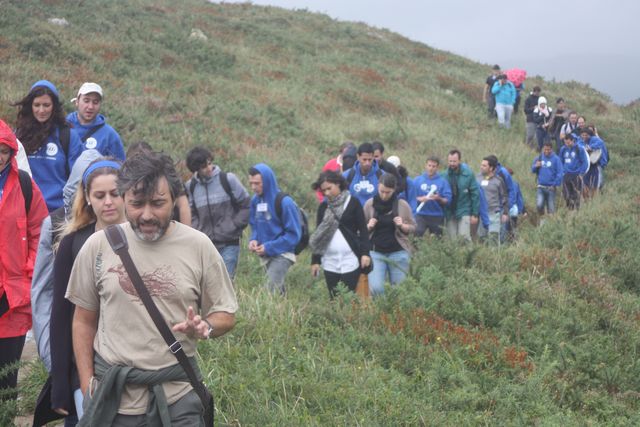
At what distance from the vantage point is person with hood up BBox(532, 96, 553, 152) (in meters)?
22.0

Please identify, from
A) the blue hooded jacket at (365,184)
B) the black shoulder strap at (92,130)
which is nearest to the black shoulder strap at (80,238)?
the black shoulder strap at (92,130)

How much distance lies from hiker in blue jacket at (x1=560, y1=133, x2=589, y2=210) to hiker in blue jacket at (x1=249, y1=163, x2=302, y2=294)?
10795mm

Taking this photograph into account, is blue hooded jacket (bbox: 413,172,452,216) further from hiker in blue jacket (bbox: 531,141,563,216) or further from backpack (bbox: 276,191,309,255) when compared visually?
hiker in blue jacket (bbox: 531,141,563,216)

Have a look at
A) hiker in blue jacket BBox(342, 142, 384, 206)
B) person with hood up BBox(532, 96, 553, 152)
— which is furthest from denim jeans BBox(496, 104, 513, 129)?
hiker in blue jacket BBox(342, 142, 384, 206)

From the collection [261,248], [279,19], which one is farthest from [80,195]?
[279,19]

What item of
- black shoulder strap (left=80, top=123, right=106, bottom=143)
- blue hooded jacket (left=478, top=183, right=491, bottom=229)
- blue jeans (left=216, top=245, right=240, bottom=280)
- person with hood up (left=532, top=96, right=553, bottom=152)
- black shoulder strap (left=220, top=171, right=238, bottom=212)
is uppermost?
person with hood up (left=532, top=96, right=553, bottom=152)

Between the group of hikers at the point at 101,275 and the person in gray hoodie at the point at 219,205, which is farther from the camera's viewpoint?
the person in gray hoodie at the point at 219,205

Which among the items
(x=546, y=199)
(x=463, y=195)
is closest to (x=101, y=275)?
(x=463, y=195)

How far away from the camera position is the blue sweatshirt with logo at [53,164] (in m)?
5.74

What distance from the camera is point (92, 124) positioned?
6551mm

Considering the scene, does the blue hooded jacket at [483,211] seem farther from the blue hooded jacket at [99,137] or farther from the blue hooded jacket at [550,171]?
the blue hooded jacket at [99,137]

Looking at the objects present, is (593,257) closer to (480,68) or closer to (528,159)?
(528,159)

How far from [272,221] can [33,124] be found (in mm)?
2942

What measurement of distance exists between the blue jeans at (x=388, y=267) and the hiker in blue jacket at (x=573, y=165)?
945 cm
